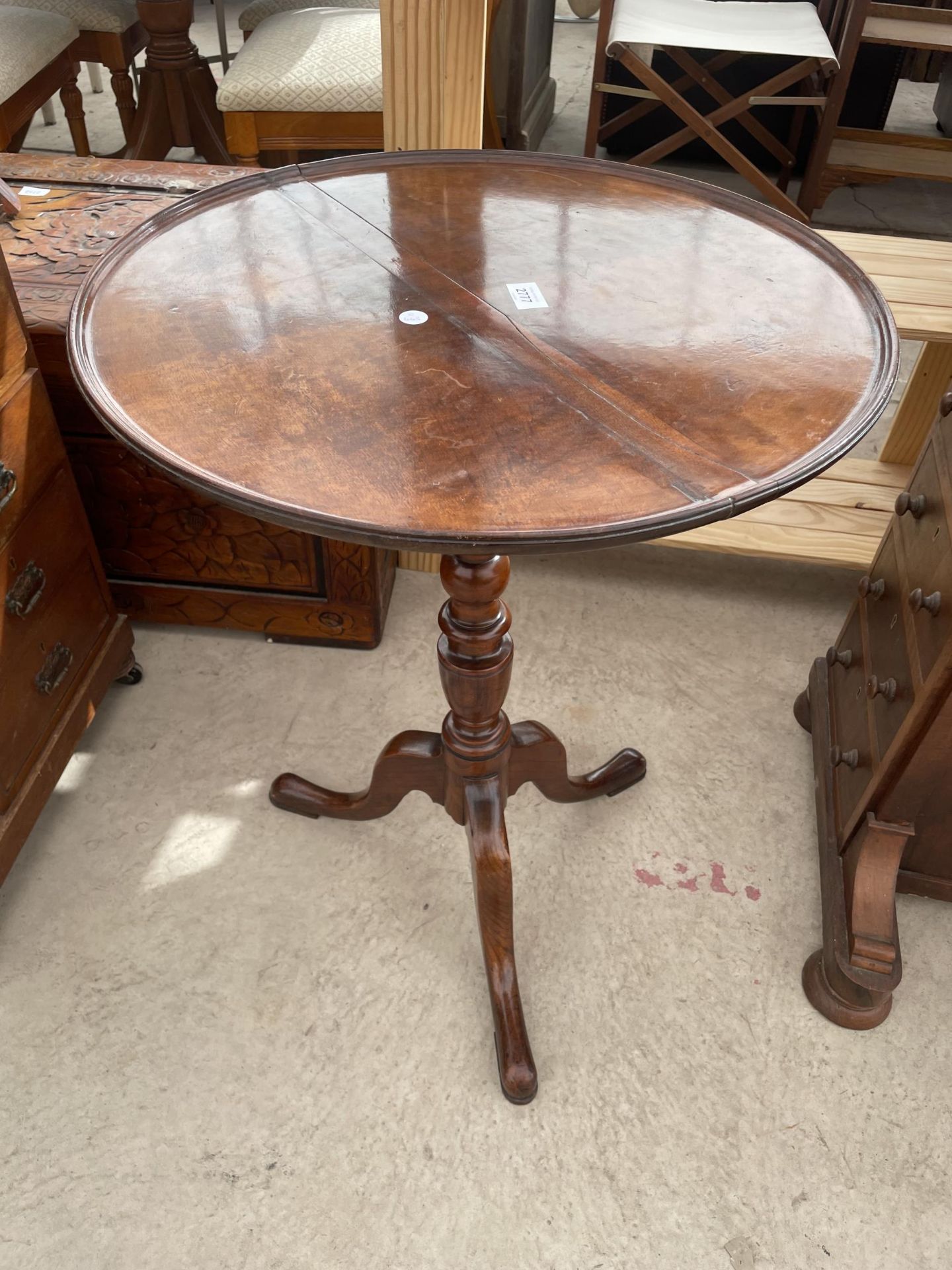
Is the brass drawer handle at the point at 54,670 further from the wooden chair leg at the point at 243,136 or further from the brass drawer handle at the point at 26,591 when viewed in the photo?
the wooden chair leg at the point at 243,136

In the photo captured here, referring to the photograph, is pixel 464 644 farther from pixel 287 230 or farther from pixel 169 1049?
pixel 169 1049

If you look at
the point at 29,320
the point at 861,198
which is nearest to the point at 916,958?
the point at 29,320

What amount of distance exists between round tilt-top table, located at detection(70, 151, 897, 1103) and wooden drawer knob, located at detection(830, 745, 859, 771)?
453 millimetres

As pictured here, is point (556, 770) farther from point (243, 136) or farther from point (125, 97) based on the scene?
point (125, 97)

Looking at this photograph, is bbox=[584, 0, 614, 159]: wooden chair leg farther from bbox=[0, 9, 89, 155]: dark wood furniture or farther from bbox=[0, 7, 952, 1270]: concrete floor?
bbox=[0, 7, 952, 1270]: concrete floor

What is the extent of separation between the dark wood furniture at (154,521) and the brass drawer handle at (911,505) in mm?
873

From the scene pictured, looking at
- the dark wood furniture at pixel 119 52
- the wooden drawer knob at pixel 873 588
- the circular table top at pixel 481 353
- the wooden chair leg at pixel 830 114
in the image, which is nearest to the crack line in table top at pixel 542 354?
the circular table top at pixel 481 353

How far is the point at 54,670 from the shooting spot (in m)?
1.53

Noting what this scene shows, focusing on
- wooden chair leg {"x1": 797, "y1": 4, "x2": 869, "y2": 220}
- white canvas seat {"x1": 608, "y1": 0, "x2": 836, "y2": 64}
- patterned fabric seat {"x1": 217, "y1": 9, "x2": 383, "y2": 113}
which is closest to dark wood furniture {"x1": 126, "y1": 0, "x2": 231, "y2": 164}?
patterned fabric seat {"x1": 217, "y1": 9, "x2": 383, "y2": 113}

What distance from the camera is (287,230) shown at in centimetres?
125

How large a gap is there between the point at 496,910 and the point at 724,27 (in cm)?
286

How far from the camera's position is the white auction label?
1.13 meters

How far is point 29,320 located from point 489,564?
0.89 meters

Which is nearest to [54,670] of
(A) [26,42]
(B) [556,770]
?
(B) [556,770]
